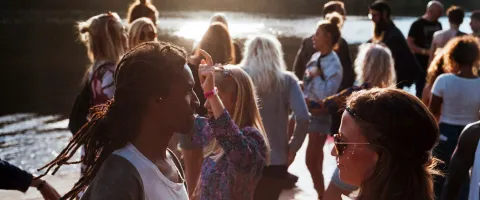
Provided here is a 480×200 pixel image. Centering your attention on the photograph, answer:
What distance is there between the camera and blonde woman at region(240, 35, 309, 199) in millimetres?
5434

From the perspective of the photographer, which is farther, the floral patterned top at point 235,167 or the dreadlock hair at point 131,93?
the floral patterned top at point 235,167

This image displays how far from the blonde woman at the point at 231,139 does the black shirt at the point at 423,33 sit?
7176mm

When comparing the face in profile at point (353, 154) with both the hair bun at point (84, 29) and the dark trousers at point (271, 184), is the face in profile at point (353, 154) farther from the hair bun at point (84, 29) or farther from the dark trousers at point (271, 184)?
the dark trousers at point (271, 184)

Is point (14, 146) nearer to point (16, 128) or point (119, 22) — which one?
point (16, 128)

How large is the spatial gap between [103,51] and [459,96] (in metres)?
2.69

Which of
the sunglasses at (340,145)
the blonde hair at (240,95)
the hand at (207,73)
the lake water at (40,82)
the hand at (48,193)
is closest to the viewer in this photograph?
the sunglasses at (340,145)

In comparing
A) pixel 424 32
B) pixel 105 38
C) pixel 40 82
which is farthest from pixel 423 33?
pixel 40 82

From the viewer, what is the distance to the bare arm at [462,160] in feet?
12.6

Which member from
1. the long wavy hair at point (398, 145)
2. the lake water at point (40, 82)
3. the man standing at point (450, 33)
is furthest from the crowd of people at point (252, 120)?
the lake water at point (40, 82)

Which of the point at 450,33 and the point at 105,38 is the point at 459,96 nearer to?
the point at 105,38

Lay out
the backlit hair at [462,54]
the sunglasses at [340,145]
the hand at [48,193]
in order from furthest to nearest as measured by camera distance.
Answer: the backlit hair at [462,54] → the hand at [48,193] → the sunglasses at [340,145]

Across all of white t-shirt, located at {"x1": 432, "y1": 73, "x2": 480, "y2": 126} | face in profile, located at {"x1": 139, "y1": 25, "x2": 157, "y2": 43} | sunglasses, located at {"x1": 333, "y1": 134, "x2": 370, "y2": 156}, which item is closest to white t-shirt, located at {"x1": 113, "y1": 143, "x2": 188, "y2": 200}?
sunglasses, located at {"x1": 333, "y1": 134, "x2": 370, "y2": 156}

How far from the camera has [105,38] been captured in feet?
15.7

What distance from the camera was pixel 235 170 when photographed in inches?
143
